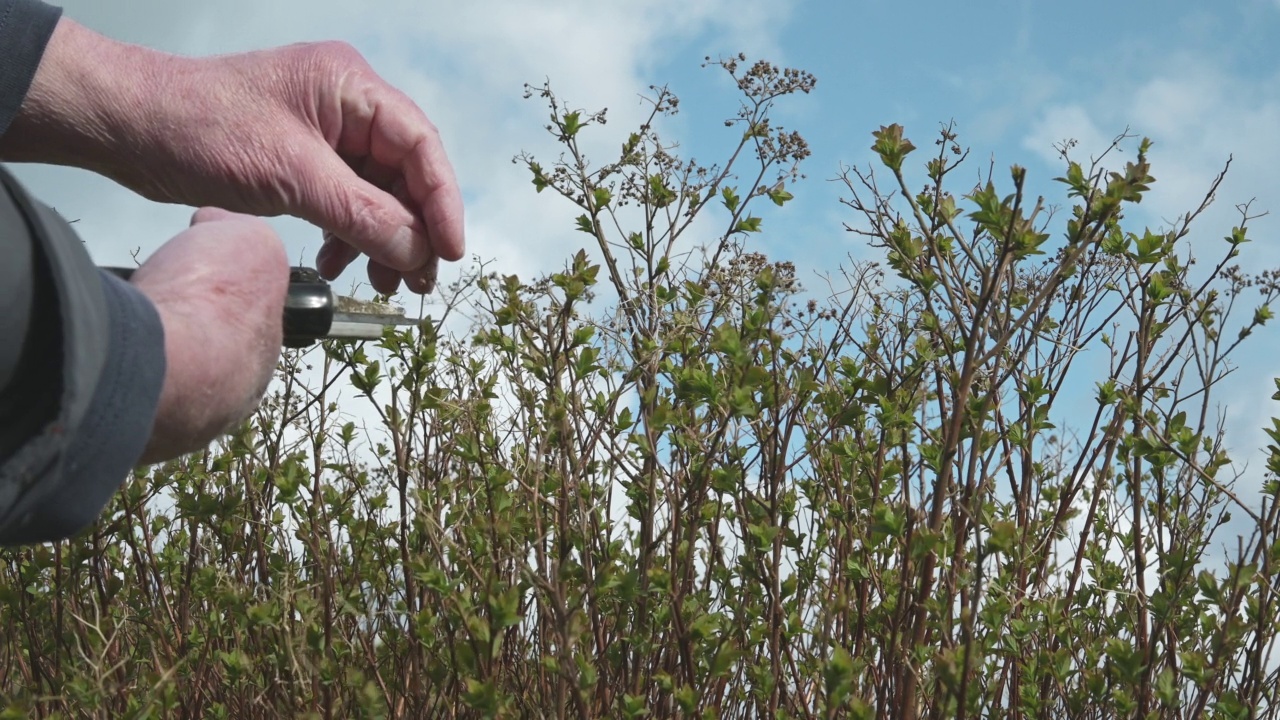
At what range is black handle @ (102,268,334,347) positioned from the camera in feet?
5.13

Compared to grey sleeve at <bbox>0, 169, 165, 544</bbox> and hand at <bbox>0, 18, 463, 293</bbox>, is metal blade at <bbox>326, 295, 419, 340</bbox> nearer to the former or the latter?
hand at <bbox>0, 18, 463, 293</bbox>

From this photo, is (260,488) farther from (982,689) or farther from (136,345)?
(136,345)

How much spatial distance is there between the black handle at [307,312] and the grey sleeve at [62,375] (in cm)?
38

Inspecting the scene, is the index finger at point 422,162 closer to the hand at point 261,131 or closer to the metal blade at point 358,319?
the hand at point 261,131

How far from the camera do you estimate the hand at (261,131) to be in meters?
1.99

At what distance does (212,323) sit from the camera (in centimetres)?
124

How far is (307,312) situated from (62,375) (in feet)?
1.70

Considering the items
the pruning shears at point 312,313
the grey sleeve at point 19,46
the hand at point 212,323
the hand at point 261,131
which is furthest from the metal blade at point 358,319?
the grey sleeve at point 19,46

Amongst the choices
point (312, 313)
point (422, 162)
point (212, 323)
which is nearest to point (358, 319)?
point (312, 313)

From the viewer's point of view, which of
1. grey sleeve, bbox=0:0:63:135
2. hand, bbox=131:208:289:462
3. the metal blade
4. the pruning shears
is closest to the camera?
hand, bbox=131:208:289:462

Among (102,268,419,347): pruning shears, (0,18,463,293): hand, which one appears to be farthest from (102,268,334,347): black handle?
(0,18,463,293): hand

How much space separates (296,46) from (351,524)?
1.19 meters

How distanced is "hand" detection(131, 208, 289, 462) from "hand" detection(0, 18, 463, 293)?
2.04ft

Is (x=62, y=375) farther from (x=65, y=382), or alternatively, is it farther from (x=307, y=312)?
(x=307, y=312)
